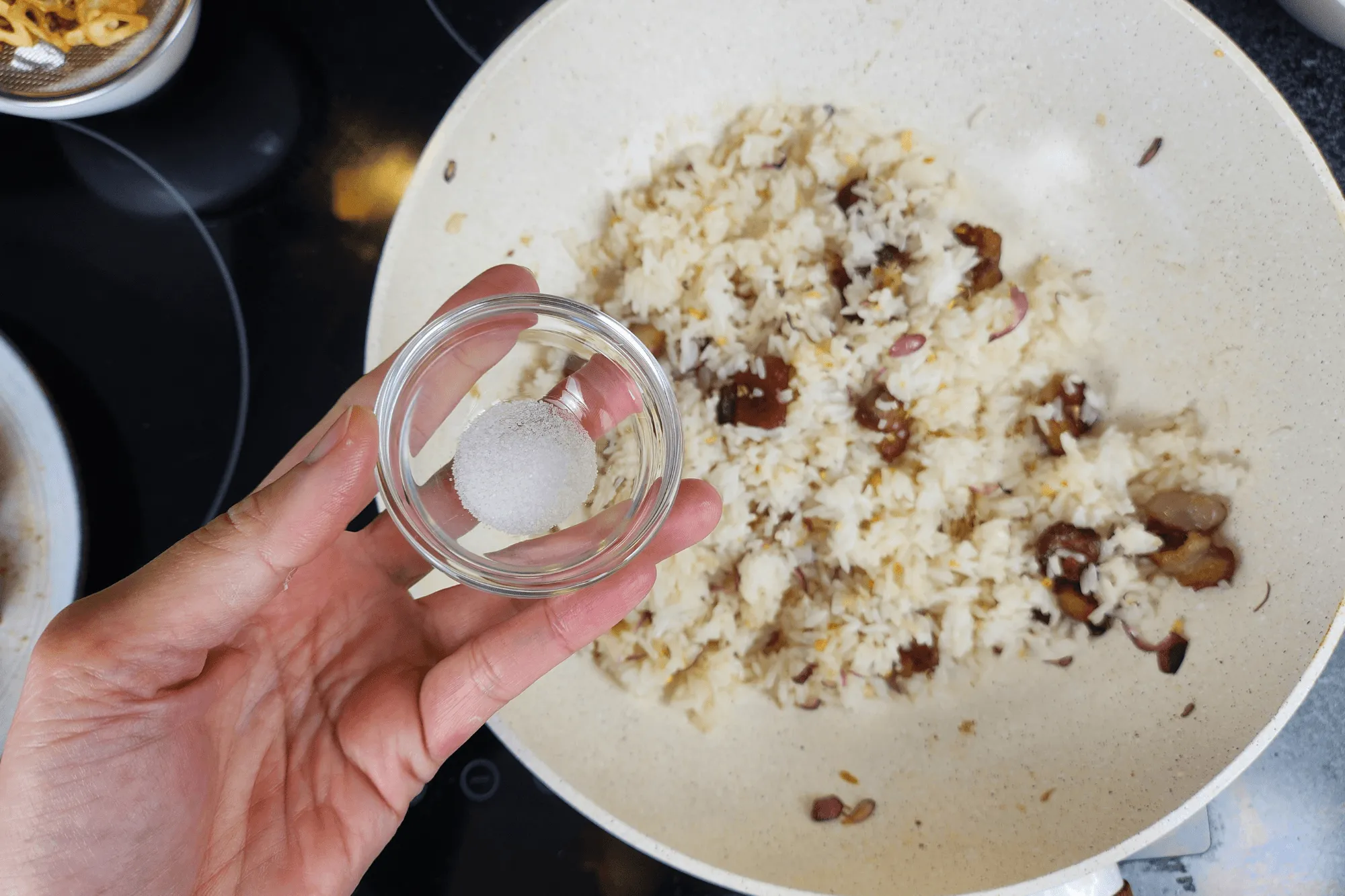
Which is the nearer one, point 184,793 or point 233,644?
point 184,793

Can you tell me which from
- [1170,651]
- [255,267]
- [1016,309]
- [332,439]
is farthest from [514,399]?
[1170,651]

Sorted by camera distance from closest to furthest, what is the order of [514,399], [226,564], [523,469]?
1. [226,564]
2. [523,469]
3. [514,399]

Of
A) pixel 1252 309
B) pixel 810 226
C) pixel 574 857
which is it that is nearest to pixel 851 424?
pixel 810 226

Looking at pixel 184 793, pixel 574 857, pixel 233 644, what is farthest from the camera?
pixel 574 857

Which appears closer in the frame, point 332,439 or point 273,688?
point 332,439

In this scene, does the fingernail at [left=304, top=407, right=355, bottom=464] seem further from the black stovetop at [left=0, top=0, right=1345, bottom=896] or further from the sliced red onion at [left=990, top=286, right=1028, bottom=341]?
the sliced red onion at [left=990, top=286, right=1028, bottom=341]

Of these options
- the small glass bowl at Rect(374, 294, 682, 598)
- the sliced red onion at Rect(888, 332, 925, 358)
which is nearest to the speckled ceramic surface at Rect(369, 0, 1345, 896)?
the small glass bowl at Rect(374, 294, 682, 598)

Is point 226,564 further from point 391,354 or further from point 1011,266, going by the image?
point 1011,266

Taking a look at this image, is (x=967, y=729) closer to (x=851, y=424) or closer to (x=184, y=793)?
(x=851, y=424)
